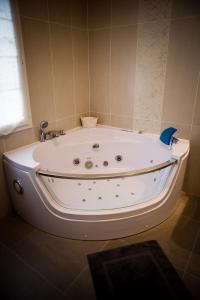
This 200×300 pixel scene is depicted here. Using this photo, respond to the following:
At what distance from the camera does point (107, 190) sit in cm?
205

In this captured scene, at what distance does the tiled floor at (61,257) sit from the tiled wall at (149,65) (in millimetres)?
725

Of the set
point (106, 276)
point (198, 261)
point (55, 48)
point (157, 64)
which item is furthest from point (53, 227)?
point (157, 64)

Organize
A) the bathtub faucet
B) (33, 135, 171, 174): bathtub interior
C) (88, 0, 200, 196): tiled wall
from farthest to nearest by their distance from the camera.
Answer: (33, 135, 171, 174): bathtub interior
the bathtub faucet
(88, 0, 200, 196): tiled wall

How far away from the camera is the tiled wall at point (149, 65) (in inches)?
75.7

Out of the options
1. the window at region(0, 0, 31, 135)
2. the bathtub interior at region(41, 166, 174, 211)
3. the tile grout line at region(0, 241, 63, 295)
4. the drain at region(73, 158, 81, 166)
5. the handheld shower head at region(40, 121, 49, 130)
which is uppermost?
the window at region(0, 0, 31, 135)

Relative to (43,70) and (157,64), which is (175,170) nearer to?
(157,64)

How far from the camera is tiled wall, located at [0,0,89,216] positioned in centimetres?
184

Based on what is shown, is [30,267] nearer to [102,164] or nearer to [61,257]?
[61,257]

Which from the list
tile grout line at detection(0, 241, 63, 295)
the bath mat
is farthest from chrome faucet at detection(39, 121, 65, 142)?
the bath mat

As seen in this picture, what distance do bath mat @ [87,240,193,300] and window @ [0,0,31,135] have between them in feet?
4.13

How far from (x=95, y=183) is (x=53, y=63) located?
1.29 metres

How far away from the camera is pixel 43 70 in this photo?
79.0 inches

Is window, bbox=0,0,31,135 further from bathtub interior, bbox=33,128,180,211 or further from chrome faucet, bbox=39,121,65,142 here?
bathtub interior, bbox=33,128,180,211

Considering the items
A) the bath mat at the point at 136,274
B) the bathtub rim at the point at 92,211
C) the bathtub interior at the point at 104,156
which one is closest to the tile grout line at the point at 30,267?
the bath mat at the point at 136,274
